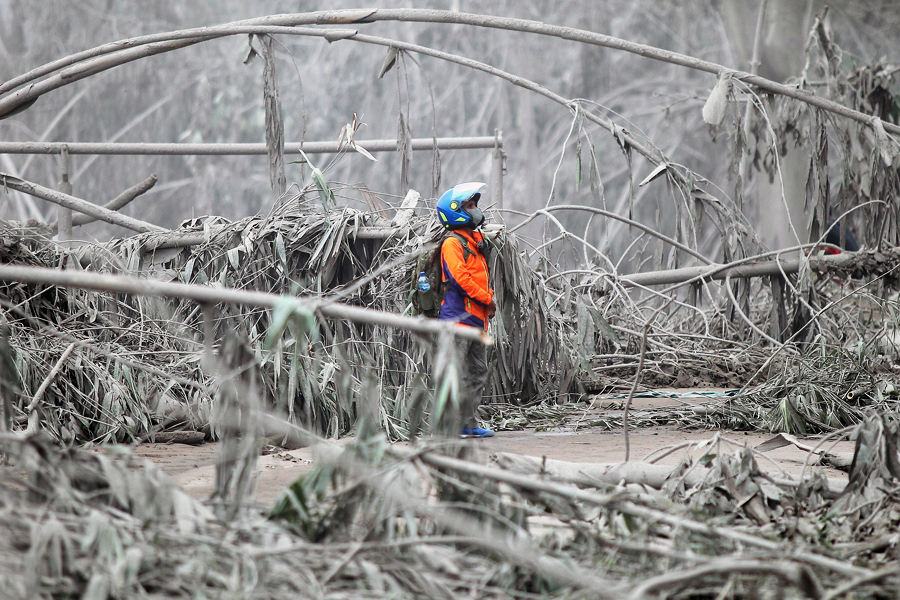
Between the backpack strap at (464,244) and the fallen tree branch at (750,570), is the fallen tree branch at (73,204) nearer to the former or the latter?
the backpack strap at (464,244)

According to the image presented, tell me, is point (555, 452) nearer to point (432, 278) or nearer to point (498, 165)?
point (432, 278)

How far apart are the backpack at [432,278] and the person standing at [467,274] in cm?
2

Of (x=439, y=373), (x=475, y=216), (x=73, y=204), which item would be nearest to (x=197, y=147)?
(x=73, y=204)

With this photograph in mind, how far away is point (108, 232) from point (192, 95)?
158 inches

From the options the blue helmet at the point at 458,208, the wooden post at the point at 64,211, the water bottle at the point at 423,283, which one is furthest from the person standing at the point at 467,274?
the wooden post at the point at 64,211

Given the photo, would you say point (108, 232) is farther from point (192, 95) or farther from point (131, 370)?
point (131, 370)

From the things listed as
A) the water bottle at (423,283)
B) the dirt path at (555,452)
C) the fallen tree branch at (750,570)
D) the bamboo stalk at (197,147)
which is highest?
the bamboo stalk at (197,147)

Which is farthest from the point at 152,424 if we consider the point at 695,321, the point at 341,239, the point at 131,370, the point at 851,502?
the point at 695,321

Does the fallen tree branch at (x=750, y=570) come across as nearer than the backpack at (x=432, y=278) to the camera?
Yes

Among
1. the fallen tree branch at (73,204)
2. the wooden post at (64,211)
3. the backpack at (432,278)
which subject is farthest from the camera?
the wooden post at (64,211)

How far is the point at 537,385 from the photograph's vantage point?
735cm

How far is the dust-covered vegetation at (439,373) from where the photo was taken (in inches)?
99.0

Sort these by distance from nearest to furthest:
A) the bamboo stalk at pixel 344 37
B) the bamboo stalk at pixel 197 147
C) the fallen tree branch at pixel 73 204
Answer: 1. the bamboo stalk at pixel 344 37
2. the fallen tree branch at pixel 73 204
3. the bamboo stalk at pixel 197 147

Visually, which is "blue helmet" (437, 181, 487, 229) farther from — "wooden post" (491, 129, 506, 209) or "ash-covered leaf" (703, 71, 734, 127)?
"wooden post" (491, 129, 506, 209)
